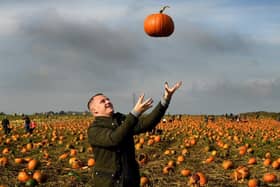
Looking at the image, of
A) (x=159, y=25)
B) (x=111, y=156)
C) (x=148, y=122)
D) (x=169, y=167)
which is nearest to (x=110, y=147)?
(x=111, y=156)

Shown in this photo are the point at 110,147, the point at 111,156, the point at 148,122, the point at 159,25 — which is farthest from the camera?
the point at 159,25

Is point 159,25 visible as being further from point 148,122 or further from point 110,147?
point 110,147

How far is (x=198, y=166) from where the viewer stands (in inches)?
583

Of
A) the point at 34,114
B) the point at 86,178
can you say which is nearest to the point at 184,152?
the point at 86,178

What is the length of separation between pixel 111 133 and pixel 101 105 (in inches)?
18.0

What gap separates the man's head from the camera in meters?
6.25

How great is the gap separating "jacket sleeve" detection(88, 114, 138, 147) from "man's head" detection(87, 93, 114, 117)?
19 centimetres

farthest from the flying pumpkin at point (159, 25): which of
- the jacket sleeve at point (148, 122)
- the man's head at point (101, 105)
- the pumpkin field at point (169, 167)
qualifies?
the man's head at point (101, 105)

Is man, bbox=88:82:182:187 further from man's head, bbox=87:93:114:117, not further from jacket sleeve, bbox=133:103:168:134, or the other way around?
jacket sleeve, bbox=133:103:168:134

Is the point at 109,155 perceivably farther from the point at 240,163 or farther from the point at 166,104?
the point at 240,163

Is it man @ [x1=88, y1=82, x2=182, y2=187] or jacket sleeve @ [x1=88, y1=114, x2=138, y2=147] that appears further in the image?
man @ [x1=88, y1=82, x2=182, y2=187]

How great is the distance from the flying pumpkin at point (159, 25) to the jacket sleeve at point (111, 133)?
8460 millimetres

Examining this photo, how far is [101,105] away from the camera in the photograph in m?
6.26

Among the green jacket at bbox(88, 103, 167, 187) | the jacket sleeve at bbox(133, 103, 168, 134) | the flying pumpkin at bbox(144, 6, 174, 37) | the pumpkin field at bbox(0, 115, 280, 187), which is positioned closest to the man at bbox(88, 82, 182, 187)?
the green jacket at bbox(88, 103, 167, 187)
